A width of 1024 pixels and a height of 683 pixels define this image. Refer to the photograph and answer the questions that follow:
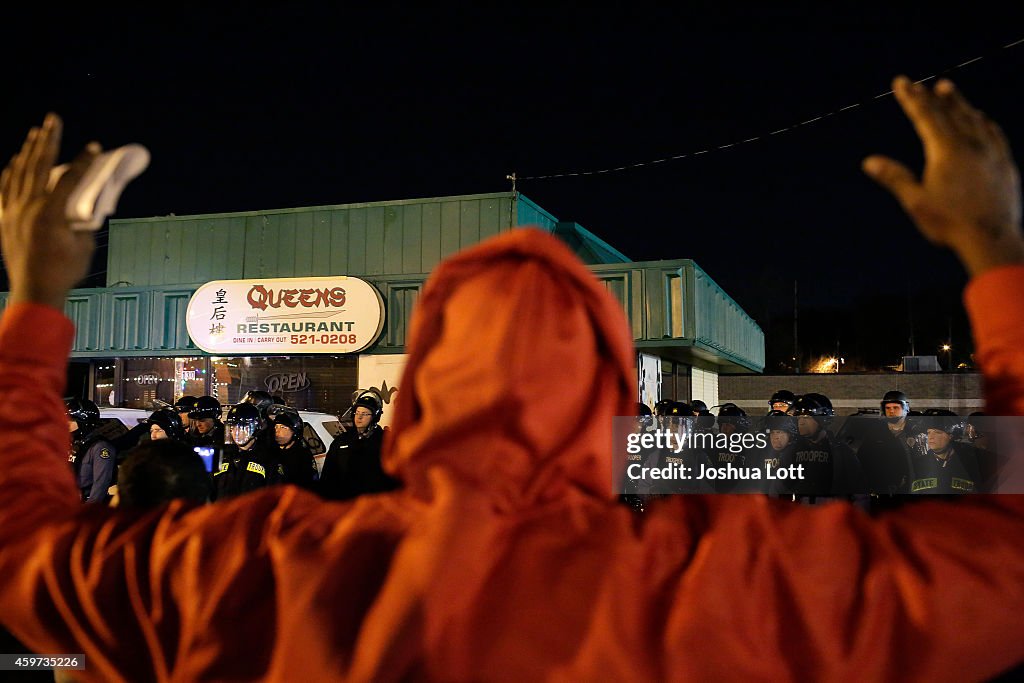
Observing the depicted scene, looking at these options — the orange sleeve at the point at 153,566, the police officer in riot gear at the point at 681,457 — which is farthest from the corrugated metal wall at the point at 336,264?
the orange sleeve at the point at 153,566

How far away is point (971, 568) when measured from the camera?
0.88 metres

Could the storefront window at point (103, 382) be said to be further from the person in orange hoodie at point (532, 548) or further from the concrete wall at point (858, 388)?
the concrete wall at point (858, 388)

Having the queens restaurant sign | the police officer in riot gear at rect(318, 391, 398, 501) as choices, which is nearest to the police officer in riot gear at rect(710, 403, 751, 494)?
the police officer in riot gear at rect(318, 391, 398, 501)

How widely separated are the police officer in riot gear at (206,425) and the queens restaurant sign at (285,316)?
472cm

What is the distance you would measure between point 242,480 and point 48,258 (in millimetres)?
6664

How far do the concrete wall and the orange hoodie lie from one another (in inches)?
1364

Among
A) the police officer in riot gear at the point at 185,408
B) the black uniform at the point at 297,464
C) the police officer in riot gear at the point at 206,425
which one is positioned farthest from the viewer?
the police officer in riot gear at the point at 185,408

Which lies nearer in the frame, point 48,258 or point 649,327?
point 48,258

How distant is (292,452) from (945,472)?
23.2 ft

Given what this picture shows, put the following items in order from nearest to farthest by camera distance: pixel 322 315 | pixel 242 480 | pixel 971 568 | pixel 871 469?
pixel 971 568 → pixel 242 480 → pixel 871 469 → pixel 322 315

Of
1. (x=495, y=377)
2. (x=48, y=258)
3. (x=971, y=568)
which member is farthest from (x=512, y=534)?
(x=48, y=258)

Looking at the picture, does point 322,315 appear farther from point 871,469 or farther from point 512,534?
point 512,534

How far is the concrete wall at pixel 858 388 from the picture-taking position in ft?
112

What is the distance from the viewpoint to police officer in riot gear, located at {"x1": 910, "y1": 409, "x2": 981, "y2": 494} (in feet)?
24.3
